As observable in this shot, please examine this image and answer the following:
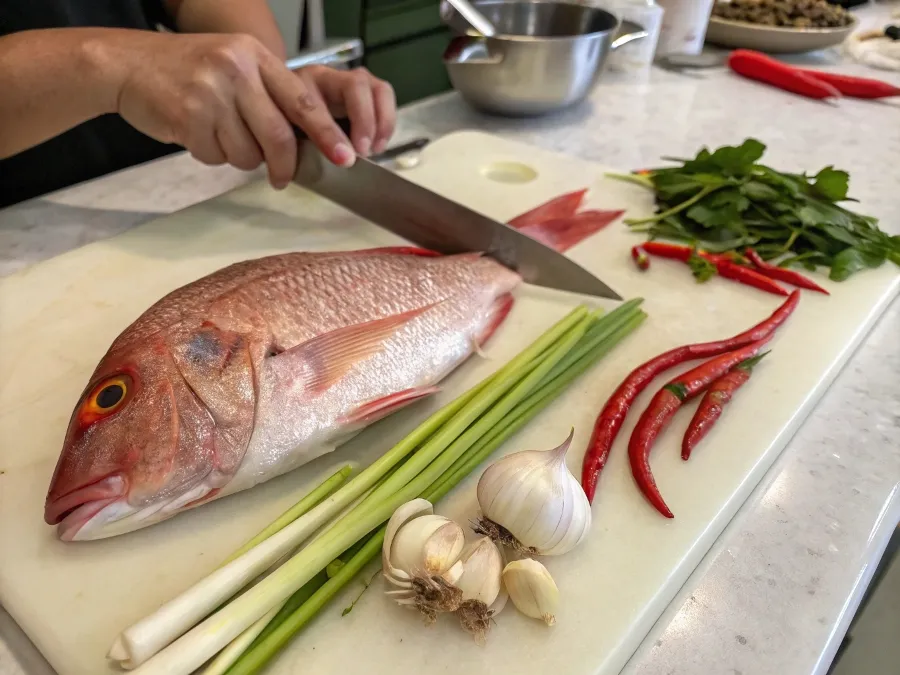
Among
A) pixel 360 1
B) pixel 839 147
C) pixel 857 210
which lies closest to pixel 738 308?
pixel 857 210

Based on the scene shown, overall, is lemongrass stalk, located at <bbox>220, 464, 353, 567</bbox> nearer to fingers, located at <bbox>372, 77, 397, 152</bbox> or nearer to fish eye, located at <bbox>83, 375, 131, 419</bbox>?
fish eye, located at <bbox>83, 375, 131, 419</bbox>

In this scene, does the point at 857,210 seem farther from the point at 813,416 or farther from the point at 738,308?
the point at 813,416

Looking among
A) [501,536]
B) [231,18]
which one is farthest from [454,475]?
[231,18]

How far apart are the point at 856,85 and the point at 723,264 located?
60.8 inches

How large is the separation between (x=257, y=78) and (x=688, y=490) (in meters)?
0.99

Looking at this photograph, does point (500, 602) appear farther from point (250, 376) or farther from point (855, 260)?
point (855, 260)

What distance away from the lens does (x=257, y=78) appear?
1.19 m

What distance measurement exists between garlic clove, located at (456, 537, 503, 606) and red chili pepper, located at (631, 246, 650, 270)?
744 millimetres

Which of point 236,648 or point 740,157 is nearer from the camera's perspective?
point 236,648

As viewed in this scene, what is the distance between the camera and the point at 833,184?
1328 millimetres

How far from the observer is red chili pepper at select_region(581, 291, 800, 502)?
0.86 m

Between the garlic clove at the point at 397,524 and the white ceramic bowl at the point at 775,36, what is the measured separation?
2.55 m

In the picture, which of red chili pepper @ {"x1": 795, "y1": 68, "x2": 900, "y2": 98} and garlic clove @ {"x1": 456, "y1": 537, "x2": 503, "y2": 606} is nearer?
garlic clove @ {"x1": 456, "y1": 537, "x2": 503, "y2": 606}

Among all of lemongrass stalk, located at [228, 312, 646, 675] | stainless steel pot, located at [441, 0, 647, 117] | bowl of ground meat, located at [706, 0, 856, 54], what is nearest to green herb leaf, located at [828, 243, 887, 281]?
lemongrass stalk, located at [228, 312, 646, 675]
